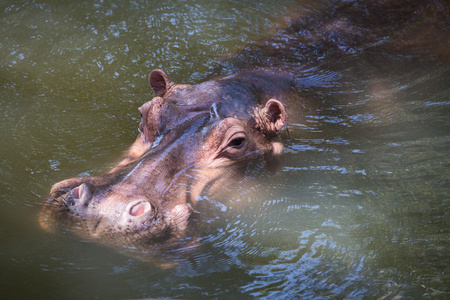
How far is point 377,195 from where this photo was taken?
4.34 meters

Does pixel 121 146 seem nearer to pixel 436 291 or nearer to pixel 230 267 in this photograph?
pixel 230 267

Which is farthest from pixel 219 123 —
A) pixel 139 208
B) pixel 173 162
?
pixel 139 208

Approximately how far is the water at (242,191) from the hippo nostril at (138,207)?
40 cm

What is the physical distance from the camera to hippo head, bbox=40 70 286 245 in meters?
3.30

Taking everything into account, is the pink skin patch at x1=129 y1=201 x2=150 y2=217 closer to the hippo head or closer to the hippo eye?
the hippo head

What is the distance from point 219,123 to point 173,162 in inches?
24.0

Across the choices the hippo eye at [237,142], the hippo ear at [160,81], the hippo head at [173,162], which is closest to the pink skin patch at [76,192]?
the hippo head at [173,162]

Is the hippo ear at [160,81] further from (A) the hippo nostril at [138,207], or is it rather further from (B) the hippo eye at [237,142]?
(A) the hippo nostril at [138,207]

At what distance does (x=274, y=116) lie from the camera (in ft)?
16.0

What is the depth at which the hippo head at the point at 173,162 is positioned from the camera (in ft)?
10.8

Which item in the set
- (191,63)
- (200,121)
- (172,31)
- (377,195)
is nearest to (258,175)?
(200,121)

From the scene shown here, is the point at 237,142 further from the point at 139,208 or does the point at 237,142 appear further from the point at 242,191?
the point at 139,208

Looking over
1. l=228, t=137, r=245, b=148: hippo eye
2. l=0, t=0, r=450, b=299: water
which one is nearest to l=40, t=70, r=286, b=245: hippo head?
l=228, t=137, r=245, b=148: hippo eye

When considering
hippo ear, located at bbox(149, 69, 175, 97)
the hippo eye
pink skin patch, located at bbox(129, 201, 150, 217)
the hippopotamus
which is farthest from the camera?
hippo ear, located at bbox(149, 69, 175, 97)
